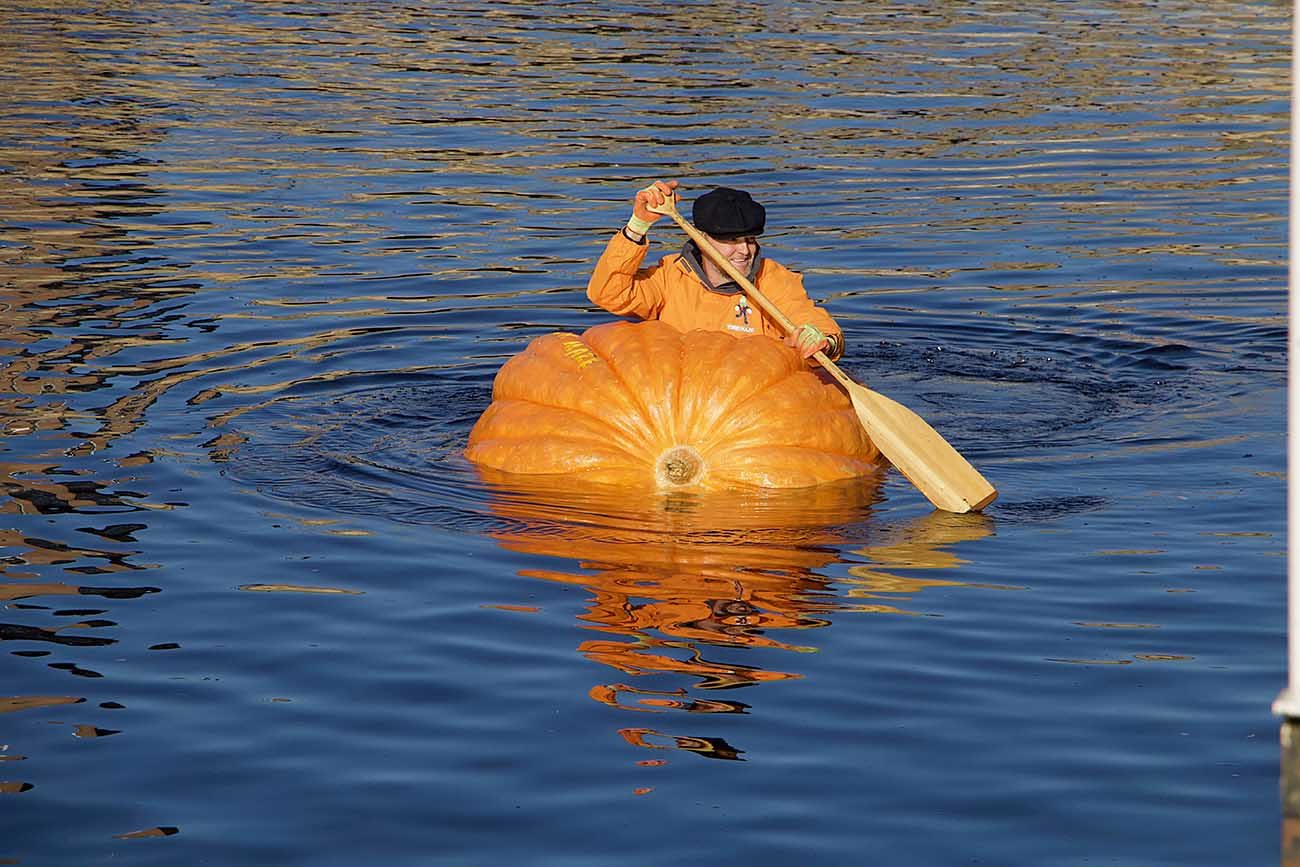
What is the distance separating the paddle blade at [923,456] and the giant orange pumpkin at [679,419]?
0.67ft

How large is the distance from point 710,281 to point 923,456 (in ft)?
5.81

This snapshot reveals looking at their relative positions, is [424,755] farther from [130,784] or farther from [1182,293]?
[1182,293]

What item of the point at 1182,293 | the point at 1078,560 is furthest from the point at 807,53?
the point at 1078,560

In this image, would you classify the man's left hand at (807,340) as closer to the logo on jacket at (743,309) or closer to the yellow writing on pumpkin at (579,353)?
the logo on jacket at (743,309)

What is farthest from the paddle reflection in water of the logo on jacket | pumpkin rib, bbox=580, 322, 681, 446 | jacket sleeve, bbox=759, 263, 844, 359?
the logo on jacket

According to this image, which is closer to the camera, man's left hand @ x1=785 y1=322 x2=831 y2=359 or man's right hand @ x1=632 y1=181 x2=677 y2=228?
man's left hand @ x1=785 y1=322 x2=831 y2=359

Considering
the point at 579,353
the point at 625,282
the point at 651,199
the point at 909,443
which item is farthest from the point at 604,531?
the point at 651,199

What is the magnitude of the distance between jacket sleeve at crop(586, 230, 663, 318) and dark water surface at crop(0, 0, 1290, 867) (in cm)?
125

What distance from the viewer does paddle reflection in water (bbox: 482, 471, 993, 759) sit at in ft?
24.1

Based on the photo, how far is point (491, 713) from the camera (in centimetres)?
698

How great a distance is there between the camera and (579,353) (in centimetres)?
1023

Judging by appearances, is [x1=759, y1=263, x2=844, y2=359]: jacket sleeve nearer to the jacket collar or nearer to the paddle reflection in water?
the jacket collar

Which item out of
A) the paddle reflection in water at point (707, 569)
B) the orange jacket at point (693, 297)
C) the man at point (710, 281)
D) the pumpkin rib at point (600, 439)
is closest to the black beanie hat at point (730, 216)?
the man at point (710, 281)

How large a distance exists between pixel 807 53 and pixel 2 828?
22.6 meters
